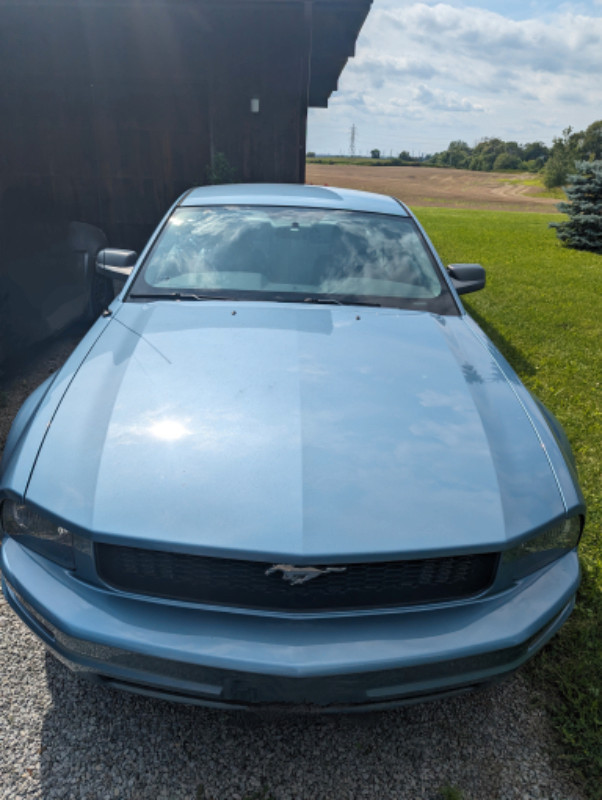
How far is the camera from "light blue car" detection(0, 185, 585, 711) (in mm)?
1473

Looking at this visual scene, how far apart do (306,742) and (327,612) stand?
24.5 inches

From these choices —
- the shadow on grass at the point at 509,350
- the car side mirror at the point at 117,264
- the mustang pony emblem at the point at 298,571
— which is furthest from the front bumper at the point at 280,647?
the shadow on grass at the point at 509,350

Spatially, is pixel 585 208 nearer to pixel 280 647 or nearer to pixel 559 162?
pixel 280 647

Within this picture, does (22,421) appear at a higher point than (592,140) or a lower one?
lower

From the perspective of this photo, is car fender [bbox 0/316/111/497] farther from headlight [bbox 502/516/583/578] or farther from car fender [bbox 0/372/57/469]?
headlight [bbox 502/516/583/578]

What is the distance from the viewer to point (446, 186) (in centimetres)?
4709

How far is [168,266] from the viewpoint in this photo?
287 centimetres

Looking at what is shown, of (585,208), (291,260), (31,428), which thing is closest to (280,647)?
(31,428)

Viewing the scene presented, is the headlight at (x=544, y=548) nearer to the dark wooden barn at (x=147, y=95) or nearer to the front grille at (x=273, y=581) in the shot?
the front grille at (x=273, y=581)

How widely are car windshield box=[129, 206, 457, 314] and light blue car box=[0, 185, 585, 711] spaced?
25.2 inches

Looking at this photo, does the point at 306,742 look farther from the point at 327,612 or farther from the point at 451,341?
the point at 451,341

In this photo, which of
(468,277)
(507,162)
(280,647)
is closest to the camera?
(280,647)

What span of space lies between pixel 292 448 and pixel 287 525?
0.27 metres

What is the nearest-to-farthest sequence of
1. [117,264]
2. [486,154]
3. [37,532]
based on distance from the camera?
[37,532] < [117,264] < [486,154]
